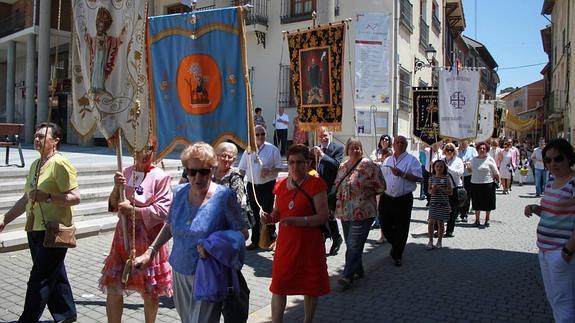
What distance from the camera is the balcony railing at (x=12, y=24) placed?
25703mm

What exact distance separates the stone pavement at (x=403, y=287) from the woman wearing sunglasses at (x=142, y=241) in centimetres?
89

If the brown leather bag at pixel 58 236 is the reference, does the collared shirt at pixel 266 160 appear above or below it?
above

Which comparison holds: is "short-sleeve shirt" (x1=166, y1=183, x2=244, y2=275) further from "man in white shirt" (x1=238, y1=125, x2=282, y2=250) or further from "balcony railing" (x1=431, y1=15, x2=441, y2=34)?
"balcony railing" (x1=431, y1=15, x2=441, y2=34)

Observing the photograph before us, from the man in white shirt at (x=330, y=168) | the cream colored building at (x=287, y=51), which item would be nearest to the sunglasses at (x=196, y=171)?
the man in white shirt at (x=330, y=168)

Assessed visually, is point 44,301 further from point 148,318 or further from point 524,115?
point 524,115

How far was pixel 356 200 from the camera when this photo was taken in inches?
242

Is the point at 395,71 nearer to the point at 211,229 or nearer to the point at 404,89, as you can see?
the point at 404,89

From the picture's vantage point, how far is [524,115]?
6638 centimetres

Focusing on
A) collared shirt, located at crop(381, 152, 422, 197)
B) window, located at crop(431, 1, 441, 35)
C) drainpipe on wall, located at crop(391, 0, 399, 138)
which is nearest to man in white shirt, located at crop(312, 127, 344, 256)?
collared shirt, located at crop(381, 152, 422, 197)

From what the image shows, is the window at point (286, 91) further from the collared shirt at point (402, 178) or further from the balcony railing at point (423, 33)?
the collared shirt at point (402, 178)

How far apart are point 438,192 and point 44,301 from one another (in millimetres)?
6348

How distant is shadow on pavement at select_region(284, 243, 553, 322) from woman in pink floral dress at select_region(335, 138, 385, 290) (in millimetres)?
365

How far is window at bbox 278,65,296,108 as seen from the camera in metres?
18.4

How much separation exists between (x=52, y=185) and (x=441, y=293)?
172 inches
